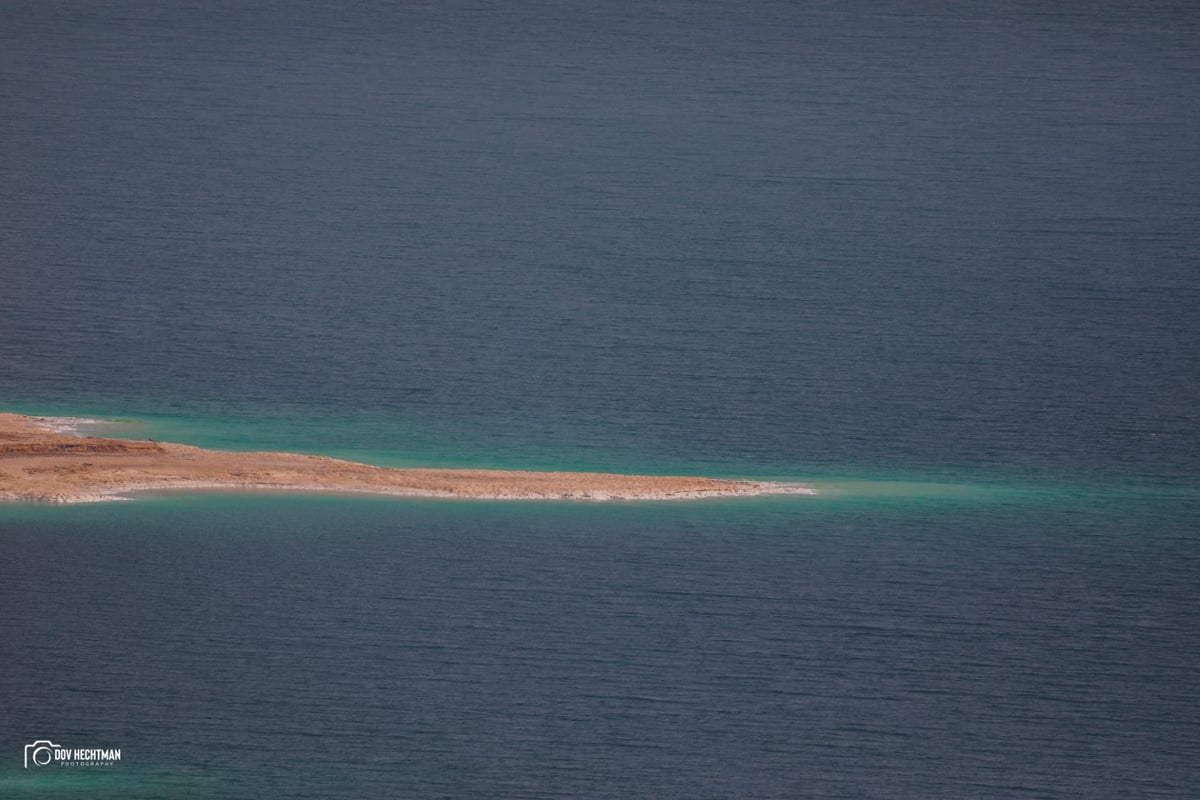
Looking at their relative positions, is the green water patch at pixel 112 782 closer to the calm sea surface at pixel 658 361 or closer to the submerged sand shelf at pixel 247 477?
the calm sea surface at pixel 658 361

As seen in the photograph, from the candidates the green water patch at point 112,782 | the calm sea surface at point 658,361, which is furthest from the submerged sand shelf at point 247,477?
the green water patch at point 112,782

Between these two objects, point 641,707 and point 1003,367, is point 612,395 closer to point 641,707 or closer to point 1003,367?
point 1003,367

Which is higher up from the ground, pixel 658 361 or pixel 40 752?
pixel 658 361

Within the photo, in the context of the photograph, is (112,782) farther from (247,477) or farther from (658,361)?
(658,361)

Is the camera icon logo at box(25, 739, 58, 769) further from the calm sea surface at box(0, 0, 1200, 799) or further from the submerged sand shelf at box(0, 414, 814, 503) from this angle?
the submerged sand shelf at box(0, 414, 814, 503)

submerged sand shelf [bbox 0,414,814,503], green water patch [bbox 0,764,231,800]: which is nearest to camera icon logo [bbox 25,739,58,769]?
green water patch [bbox 0,764,231,800]

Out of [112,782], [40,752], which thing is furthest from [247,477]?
[112,782]
